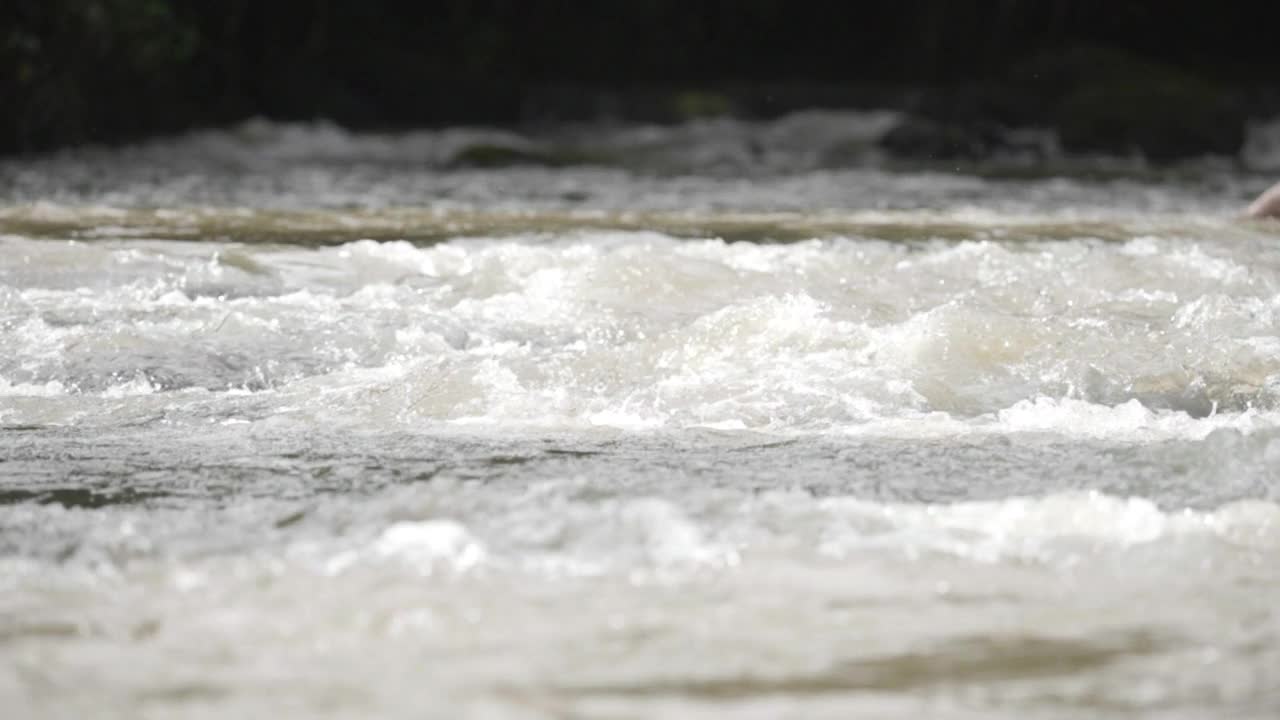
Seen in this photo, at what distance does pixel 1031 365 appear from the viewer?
5055 mm

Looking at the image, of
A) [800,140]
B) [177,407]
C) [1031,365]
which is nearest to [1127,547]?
[1031,365]

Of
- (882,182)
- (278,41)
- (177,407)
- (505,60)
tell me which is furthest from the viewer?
(505,60)

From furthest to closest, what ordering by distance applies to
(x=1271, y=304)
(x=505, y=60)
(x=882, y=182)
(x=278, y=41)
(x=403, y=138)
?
(x=505, y=60) < (x=278, y=41) < (x=403, y=138) < (x=882, y=182) < (x=1271, y=304)

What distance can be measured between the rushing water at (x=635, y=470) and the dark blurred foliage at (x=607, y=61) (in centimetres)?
829

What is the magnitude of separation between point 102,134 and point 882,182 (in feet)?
26.6

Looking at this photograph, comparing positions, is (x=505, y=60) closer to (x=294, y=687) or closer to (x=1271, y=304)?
(x=1271, y=304)

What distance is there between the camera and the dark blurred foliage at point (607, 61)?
643 inches

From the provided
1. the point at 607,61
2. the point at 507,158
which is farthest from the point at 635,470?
the point at 607,61

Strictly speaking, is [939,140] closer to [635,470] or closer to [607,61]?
[607,61]

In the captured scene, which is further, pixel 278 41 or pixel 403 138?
pixel 278 41

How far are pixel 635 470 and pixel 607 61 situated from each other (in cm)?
2242

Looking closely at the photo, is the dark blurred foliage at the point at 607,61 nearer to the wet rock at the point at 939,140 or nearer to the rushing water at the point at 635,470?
the wet rock at the point at 939,140

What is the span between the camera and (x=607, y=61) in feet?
84.2

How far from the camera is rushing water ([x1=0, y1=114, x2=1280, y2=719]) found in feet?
8.16
